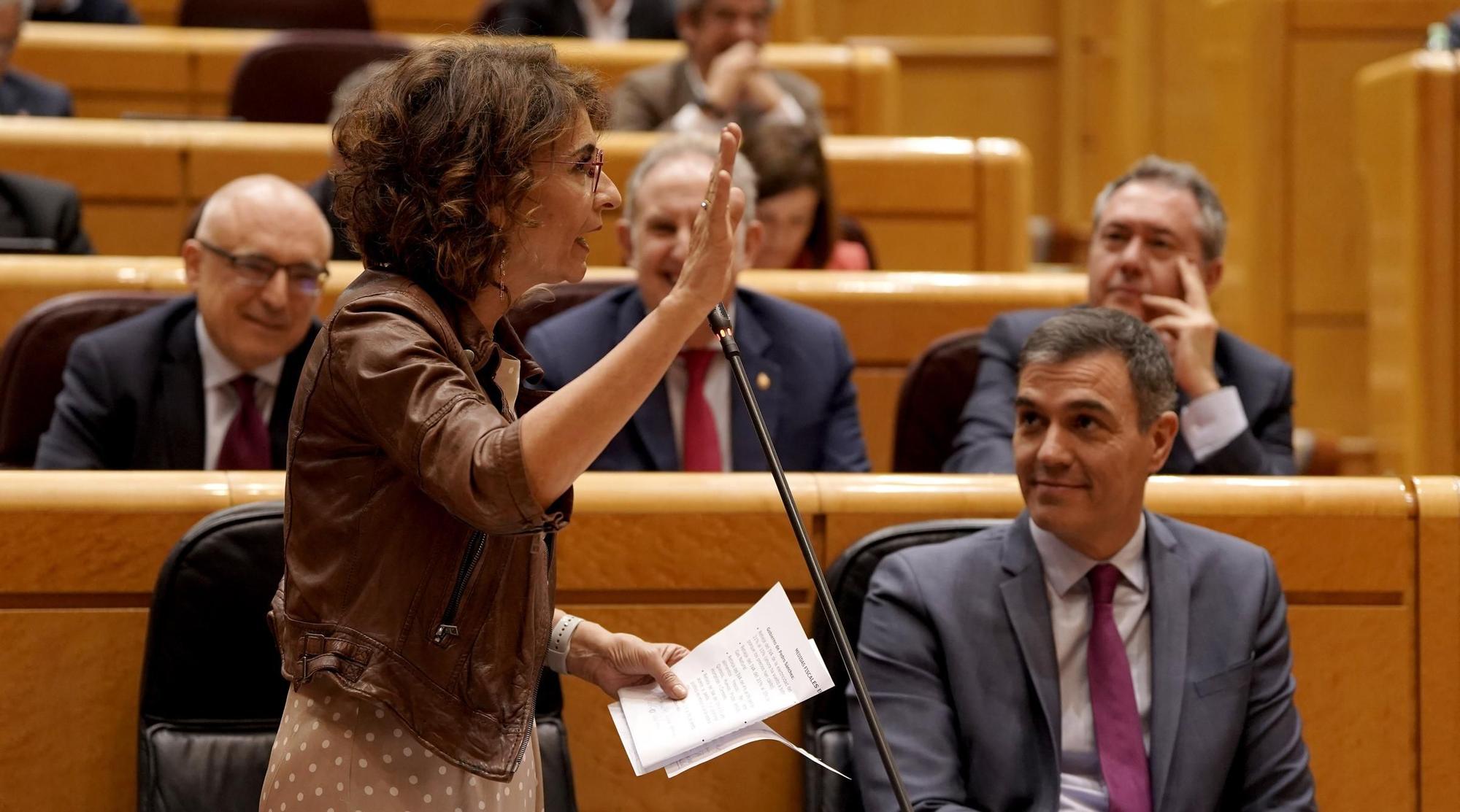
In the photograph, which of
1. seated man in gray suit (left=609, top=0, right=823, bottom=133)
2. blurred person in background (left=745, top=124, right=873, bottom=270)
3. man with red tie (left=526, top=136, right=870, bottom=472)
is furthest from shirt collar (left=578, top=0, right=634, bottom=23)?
man with red tie (left=526, top=136, right=870, bottom=472)

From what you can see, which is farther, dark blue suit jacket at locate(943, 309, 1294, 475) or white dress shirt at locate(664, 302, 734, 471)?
white dress shirt at locate(664, 302, 734, 471)

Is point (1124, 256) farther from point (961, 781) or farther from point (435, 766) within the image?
point (435, 766)

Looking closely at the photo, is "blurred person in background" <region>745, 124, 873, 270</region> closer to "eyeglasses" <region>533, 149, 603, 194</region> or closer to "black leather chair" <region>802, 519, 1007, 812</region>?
"black leather chair" <region>802, 519, 1007, 812</region>

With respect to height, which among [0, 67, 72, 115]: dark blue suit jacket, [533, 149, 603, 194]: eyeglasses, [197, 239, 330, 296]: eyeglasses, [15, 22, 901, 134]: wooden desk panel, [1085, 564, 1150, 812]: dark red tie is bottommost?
[1085, 564, 1150, 812]: dark red tie

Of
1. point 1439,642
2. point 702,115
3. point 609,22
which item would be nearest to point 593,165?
point 1439,642

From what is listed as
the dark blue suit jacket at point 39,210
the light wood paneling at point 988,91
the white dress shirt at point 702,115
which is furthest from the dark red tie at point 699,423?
the light wood paneling at point 988,91

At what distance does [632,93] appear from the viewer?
11.5 ft

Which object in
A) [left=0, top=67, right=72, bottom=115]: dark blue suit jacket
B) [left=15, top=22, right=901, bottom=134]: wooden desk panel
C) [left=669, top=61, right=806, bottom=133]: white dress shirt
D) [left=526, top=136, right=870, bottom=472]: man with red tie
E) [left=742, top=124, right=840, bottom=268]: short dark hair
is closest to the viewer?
[left=526, top=136, right=870, bottom=472]: man with red tie

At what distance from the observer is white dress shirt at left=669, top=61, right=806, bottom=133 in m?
3.33

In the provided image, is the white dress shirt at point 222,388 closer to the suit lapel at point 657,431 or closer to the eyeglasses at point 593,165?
the suit lapel at point 657,431

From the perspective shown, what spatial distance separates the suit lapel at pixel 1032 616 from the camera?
1.48 meters

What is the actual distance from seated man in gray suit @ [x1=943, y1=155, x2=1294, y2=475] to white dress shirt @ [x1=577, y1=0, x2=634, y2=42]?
7.19ft

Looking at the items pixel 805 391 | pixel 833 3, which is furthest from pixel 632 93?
pixel 833 3

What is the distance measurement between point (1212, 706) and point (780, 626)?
1.92ft
